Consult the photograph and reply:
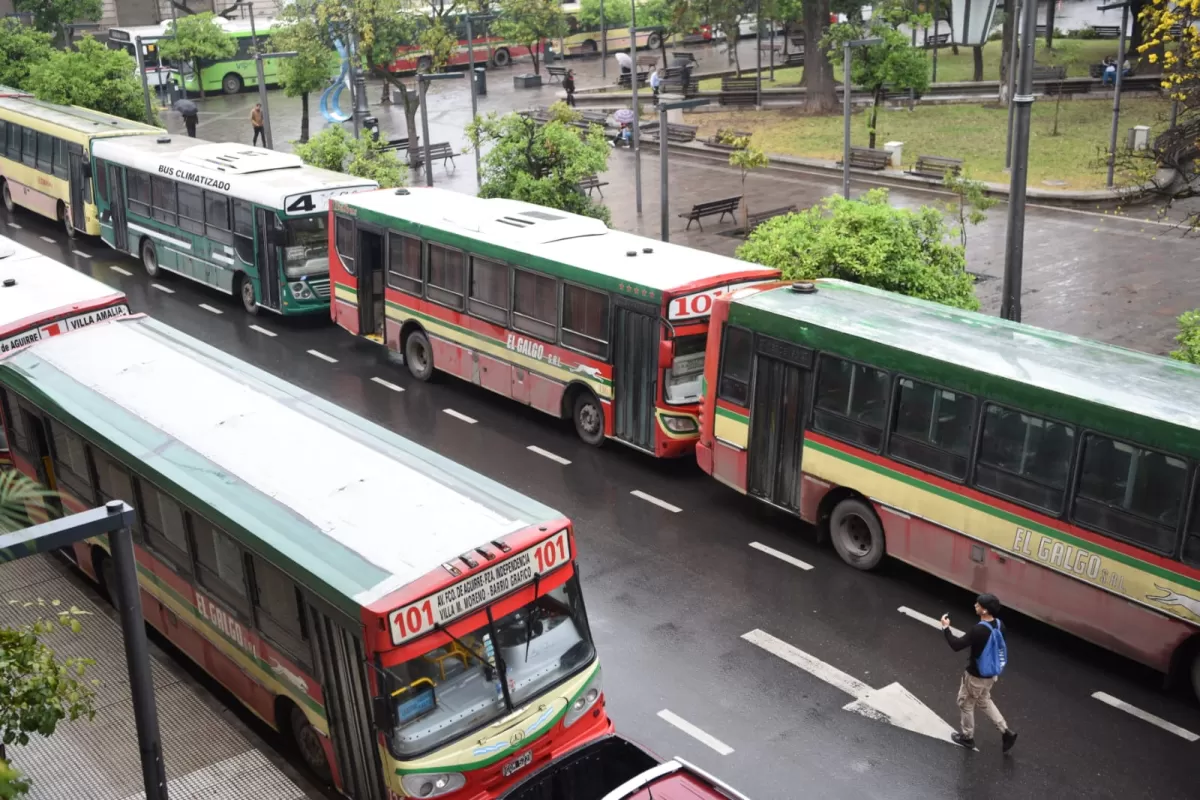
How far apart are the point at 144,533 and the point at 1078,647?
8846 millimetres

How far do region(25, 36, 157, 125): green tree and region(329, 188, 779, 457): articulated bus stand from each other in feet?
69.5

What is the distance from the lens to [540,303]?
58.4 feet

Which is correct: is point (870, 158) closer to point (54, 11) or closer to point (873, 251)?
point (873, 251)

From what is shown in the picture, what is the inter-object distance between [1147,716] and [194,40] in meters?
52.7

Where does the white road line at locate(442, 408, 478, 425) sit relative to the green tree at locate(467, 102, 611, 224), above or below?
below

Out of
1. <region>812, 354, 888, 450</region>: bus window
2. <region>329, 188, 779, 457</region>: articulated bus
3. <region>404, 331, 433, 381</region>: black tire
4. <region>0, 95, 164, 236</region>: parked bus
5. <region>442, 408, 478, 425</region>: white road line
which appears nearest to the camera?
<region>812, 354, 888, 450</region>: bus window

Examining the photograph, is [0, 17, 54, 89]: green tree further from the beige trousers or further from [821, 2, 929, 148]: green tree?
the beige trousers

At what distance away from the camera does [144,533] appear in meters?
11.7

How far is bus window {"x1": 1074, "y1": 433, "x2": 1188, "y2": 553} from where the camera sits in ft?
35.9

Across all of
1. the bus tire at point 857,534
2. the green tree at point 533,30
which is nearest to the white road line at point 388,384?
the bus tire at point 857,534

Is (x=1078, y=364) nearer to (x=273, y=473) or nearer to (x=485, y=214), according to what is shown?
(x=273, y=473)

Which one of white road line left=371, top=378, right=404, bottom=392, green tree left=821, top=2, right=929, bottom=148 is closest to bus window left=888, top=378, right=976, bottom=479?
white road line left=371, top=378, right=404, bottom=392

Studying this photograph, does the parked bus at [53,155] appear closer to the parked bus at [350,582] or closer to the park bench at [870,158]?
the parked bus at [350,582]

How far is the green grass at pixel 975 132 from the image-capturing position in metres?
35.2
